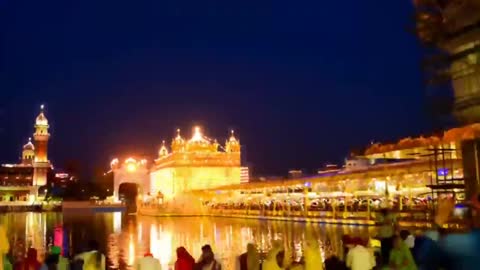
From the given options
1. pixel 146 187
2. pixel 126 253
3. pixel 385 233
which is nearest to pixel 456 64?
pixel 385 233

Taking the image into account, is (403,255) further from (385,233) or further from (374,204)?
(374,204)

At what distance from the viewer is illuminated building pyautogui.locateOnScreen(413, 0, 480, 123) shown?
360 inches

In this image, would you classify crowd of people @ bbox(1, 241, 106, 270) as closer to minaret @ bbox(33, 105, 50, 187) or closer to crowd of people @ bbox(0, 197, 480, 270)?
crowd of people @ bbox(0, 197, 480, 270)

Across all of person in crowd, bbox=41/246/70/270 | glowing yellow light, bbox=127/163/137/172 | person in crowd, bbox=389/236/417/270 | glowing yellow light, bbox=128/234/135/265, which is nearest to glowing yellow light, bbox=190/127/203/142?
glowing yellow light, bbox=127/163/137/172

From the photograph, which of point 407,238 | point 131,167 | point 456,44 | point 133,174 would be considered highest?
point 131,167

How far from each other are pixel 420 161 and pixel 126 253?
12.2 metres

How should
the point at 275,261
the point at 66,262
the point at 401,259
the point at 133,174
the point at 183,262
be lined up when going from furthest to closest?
the point at 133,174, the point at 66,262, the point at 183,262, the point at 275,261, the point at 401,259

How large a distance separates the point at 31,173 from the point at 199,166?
5223 cm

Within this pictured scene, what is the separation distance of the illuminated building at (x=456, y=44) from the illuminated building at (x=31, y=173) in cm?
8440

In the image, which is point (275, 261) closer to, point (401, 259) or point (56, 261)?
point (401, 259)

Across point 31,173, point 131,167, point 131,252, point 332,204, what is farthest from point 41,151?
point 131,252

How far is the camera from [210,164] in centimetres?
4806

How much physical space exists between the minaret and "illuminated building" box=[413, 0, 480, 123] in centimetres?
8571

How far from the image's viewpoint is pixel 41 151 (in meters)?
91.1
